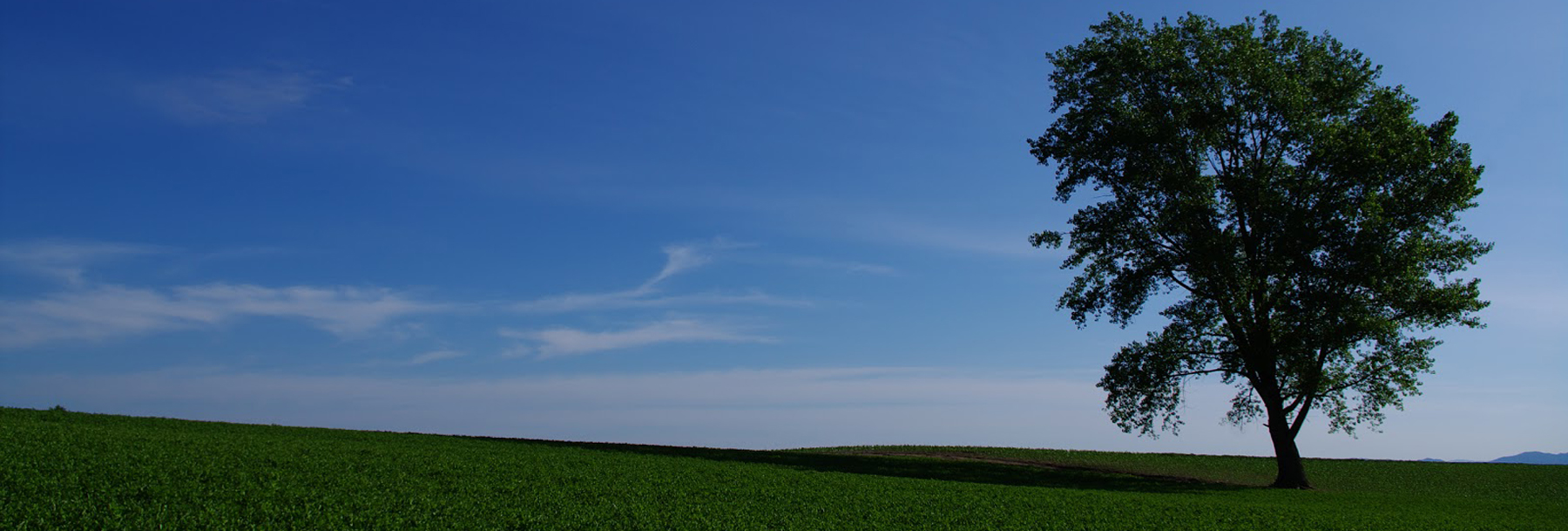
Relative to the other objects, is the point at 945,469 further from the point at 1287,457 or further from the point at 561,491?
the point at 561,491

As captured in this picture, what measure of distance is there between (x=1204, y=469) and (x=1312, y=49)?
23.1m

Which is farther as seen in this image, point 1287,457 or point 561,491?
point 1287,457

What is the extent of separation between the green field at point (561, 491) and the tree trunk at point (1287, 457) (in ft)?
4.43

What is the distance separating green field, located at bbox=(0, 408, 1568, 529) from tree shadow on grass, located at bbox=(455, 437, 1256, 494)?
0.80ft

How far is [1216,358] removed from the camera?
139 feet

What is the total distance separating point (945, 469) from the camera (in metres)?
42.1

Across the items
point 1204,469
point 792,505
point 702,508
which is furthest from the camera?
point 1204,469

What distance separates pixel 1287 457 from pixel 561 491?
109 feet

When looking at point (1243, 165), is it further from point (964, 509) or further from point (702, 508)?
point (702, 508)

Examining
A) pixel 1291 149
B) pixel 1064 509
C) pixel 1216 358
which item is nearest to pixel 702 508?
pixel 1064 509

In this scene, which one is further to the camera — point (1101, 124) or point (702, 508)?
point (1101, 124)

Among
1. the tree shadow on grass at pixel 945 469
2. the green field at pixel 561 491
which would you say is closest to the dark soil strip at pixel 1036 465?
the tree shadow on grass at pixel 945 469

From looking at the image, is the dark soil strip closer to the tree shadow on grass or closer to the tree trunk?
the tree shadow on grass

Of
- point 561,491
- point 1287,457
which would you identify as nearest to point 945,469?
point 1287,457
